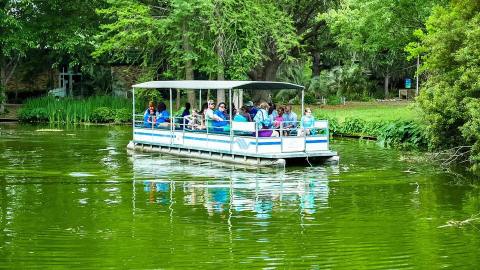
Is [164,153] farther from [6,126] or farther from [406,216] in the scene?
[6,126]

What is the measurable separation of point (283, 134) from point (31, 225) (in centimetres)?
1203

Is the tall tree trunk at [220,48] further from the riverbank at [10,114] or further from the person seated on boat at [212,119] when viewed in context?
the person seated on boat at [212,119]

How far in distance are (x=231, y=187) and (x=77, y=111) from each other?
28.6 metres

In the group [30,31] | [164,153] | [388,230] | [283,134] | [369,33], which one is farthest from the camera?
[30,31]

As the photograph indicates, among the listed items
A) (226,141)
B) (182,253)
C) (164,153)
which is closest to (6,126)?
(164,153)

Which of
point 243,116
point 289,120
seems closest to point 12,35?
point 243,116

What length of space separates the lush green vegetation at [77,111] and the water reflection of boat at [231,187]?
2218 cm

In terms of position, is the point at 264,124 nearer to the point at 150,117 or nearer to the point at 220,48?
the point at 150,117

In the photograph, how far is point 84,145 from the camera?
34.7 m

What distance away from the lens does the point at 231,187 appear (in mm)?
22453

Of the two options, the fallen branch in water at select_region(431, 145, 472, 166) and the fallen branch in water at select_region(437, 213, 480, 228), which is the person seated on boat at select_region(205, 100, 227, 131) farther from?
the fallen branch in water at select_region(437, 213, 480, 228)

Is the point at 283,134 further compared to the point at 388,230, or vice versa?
the point at 283,134

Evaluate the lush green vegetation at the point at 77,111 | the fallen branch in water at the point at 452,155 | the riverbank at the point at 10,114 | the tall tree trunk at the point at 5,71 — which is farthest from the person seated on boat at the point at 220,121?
the tall tree trunk at the point at 5,71

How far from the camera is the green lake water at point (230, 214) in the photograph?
46.6 ft
